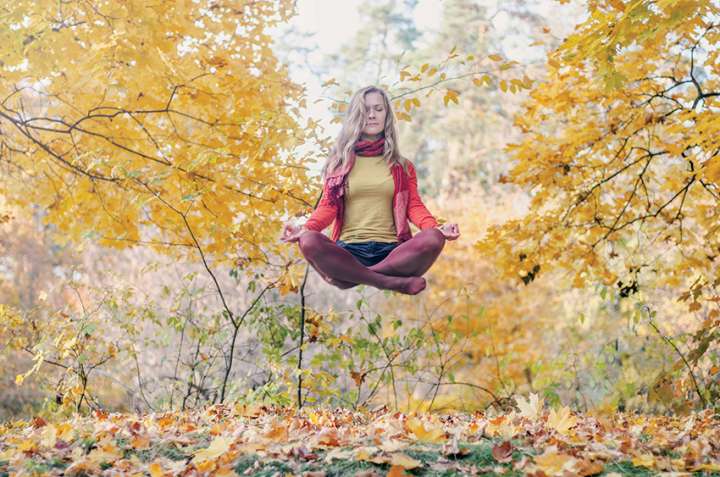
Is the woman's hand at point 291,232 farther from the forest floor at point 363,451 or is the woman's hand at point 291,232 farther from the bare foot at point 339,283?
the forest floor at point 363,451

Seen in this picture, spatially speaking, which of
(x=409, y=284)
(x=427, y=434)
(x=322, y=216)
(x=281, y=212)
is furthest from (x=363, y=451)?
(x=281, y=212)

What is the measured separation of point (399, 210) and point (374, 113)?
534 mm

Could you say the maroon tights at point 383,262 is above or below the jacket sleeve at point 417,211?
below

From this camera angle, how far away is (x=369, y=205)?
3596 millimetres

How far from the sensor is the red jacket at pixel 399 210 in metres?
3.51

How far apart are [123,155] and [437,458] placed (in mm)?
3823

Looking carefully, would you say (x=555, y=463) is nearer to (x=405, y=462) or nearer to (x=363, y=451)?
(x=405, y=462)

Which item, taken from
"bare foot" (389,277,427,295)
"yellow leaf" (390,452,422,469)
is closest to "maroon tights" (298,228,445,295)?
Result: "bare foot" (389,277,427,295)

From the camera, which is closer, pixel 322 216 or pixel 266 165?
pixel 322 216

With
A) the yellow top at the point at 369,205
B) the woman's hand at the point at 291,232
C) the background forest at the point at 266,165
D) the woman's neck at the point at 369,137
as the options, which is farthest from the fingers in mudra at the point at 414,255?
the background forest at the point at 266,165

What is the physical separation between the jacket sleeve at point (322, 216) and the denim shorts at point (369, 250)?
0.15 m

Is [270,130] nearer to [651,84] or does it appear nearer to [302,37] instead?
[651,84]

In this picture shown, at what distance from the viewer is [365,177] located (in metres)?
3.61

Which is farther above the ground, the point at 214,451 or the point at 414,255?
the point at 414,255
